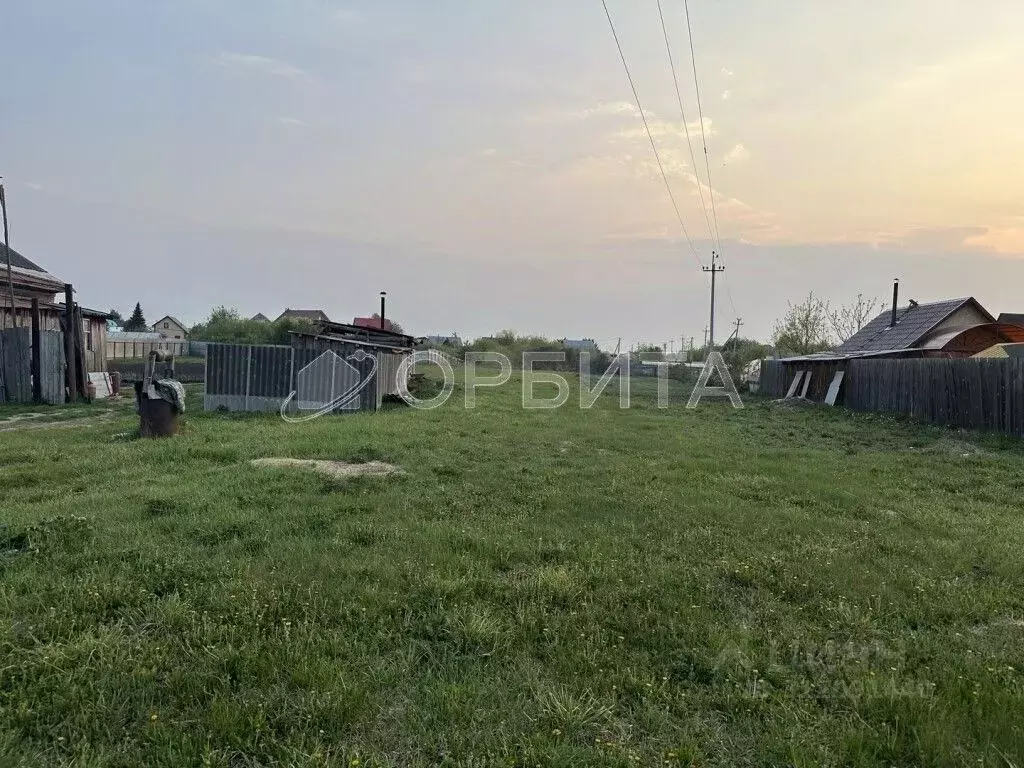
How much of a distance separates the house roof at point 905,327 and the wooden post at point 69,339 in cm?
2332

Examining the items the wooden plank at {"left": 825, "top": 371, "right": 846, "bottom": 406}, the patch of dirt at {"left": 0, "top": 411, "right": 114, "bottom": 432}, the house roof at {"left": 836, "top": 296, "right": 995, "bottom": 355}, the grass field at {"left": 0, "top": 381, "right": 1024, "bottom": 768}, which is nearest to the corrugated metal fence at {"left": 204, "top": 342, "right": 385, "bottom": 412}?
the patch of dirt at {"left": 0, "top": 411, "right": 114, "bottom": 432}

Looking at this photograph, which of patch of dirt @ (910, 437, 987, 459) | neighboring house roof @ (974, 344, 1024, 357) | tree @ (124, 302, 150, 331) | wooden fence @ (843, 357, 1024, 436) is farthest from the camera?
tree @ (124, 302, 150, 331)

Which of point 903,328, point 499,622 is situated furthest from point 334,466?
point 903,328

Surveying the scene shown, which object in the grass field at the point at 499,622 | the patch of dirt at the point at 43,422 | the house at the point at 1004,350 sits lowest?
the grass field at the point at 499,622

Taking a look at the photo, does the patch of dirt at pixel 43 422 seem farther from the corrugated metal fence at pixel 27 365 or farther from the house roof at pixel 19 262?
the house roof at pixel 19 262

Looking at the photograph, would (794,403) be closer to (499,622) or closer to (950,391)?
(950,391)

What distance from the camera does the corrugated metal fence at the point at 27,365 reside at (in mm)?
13117

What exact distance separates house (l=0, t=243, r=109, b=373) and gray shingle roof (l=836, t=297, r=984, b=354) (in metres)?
25.3

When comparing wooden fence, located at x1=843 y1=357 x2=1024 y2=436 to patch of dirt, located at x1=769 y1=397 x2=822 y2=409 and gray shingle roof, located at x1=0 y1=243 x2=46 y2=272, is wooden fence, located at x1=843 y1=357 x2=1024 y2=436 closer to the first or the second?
patch of dirt, located at x1=769 y1=397 x2=822 y2=409

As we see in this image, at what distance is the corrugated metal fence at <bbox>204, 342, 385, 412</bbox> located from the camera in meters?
12.1

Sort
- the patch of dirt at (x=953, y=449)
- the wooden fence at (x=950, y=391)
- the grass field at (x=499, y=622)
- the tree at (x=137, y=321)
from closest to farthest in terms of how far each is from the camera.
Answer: the grass field at (x=499, y=622), the patch of dirt at (x=953, y=449), the wooden fence at (x=950, y=391), the tree at (x=137, y=321)

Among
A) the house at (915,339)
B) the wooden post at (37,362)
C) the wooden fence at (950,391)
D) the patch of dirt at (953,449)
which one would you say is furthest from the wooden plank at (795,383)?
the wooden post at (37,362)

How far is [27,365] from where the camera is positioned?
43.3 ft

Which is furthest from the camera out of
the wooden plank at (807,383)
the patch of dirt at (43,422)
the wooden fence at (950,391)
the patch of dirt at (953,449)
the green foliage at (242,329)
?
the green foliage at (242,329)
